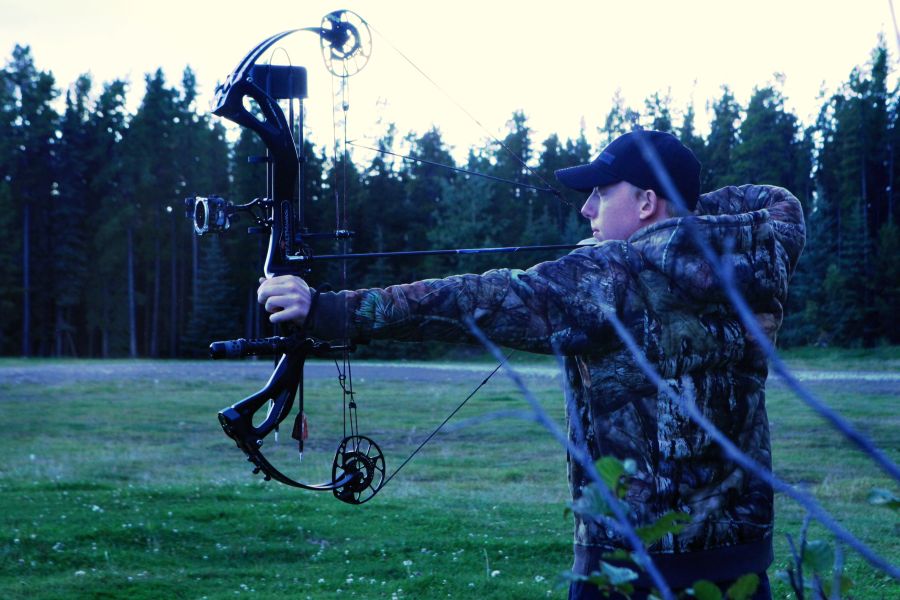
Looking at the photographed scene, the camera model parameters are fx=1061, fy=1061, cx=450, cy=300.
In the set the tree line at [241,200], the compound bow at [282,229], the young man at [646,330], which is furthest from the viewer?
the tree line at [241,200]

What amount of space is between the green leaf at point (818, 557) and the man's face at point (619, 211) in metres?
1.53

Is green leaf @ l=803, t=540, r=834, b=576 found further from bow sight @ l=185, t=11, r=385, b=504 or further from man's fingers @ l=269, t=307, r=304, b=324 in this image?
bow sight @ l=185, t=11, r=385, b=504

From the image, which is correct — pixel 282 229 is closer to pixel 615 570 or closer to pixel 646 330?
pixel 646 330

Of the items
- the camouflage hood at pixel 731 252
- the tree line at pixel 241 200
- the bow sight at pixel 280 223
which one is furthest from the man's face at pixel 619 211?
the tree line at pixel 241 200

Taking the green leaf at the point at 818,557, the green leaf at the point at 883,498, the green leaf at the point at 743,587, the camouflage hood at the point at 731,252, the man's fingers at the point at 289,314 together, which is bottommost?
the green leaf at the point at 743,587

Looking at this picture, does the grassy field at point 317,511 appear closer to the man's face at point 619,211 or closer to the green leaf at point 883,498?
the green leaf at point 883,498

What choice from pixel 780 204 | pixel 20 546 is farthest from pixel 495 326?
pixel 20 546

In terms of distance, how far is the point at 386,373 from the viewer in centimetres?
2625

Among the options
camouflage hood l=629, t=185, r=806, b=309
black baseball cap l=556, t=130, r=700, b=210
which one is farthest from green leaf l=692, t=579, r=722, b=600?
black baseball cap l=556, t=130, r=700, b=210

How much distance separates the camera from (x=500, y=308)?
2404 millimetres

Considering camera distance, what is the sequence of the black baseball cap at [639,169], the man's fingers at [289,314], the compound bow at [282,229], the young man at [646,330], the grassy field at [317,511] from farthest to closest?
Answer: the grassy field at [317,511]
the compound bow at [282,229]
the black baseball cap at [639,169]
the young man at [646,330]
the man's fingers at [289,314]

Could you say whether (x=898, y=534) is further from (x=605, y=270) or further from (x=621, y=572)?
(x=621, y=572)

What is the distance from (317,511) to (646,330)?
5931mm

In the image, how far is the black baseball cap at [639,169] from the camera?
2.66 meters
